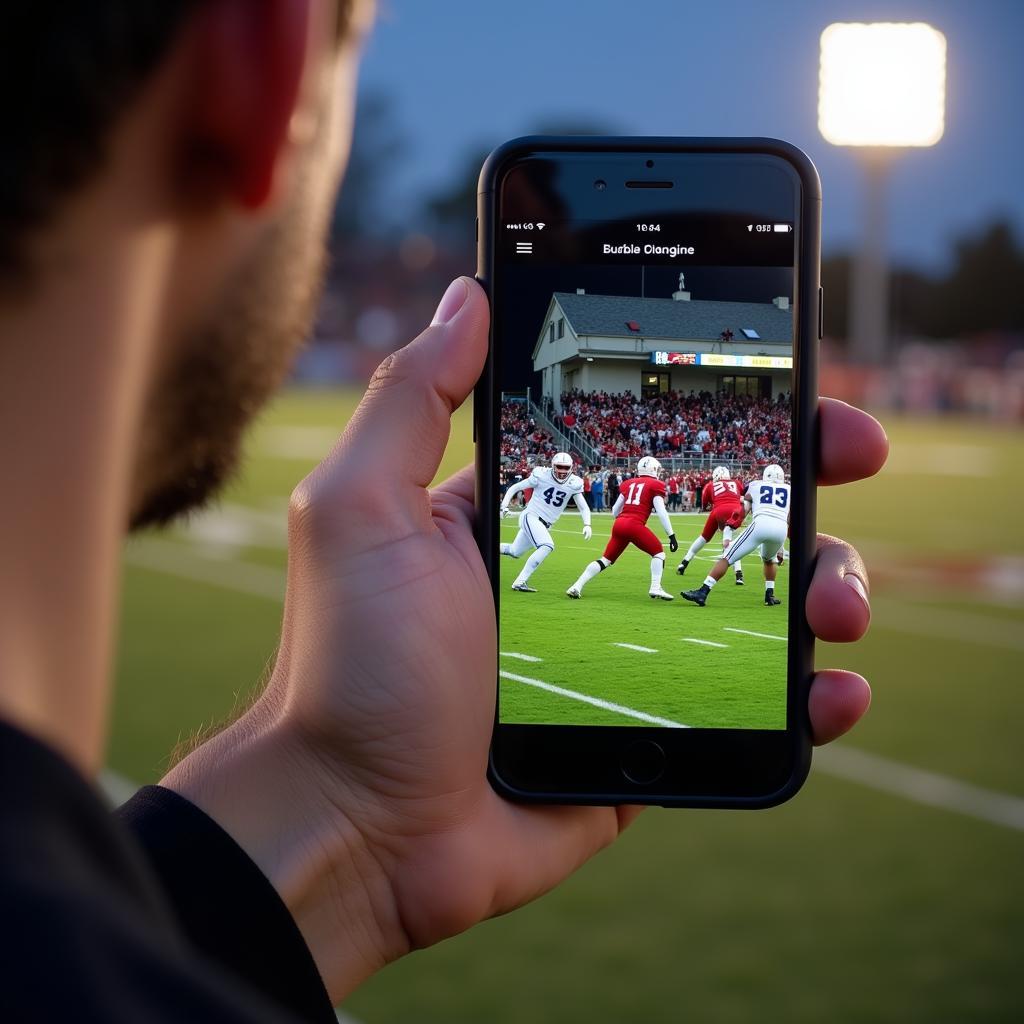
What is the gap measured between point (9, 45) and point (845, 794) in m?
5.97

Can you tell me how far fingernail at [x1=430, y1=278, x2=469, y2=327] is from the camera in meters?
1.83

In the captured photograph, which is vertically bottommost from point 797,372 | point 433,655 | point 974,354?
point 974,354

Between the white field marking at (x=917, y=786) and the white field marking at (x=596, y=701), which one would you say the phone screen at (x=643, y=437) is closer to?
the white field marking at (x=596, y=701)

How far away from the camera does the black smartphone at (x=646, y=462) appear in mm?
1888

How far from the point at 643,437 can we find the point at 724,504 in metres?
0.15

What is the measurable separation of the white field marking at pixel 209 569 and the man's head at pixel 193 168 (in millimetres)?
10021

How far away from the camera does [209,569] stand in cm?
1212

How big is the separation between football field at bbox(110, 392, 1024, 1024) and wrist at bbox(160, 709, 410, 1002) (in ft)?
1.01

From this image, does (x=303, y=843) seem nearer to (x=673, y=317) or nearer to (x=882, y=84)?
(x=673, y=317)

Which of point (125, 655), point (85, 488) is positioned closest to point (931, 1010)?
point (85, 488)

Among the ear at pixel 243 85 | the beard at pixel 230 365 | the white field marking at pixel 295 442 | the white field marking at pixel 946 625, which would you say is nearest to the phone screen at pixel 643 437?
the beard at pixel 230 365

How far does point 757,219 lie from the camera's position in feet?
6.30

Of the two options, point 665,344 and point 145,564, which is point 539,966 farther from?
point 145,564

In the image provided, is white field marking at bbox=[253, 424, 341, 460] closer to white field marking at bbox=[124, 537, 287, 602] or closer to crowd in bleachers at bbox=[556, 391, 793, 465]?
white field marking at bbox=[124, 537, 287, 602]
